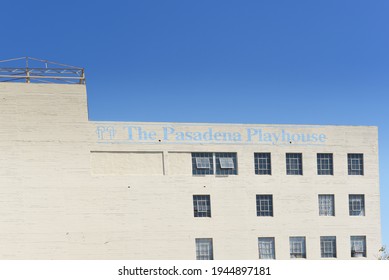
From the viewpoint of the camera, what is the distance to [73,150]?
2742cm

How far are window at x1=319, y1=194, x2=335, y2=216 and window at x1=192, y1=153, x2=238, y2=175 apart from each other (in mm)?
6134

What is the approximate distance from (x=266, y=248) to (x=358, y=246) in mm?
6554

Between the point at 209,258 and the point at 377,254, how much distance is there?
38.2ft

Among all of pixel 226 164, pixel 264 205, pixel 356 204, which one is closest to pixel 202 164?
pixel 226 164

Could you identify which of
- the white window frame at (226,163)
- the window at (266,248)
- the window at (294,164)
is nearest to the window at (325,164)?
the window at (294,164)

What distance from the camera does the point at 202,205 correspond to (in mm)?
29094

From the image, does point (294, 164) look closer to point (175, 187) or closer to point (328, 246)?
point (328, 246)

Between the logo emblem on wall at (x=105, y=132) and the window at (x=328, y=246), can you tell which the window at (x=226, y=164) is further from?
the window at (x=328, y=246)

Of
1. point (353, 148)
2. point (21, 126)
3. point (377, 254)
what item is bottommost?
point (377, 254)
